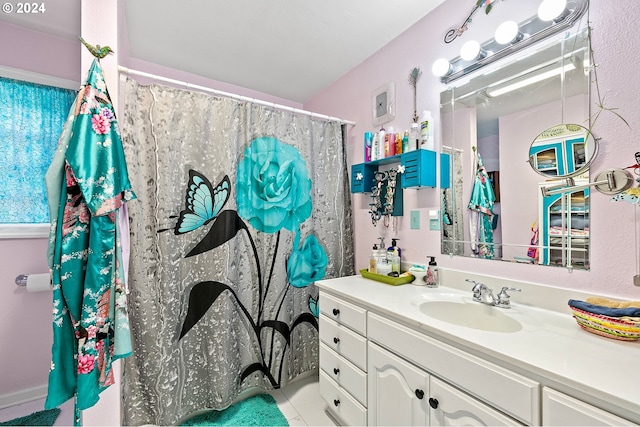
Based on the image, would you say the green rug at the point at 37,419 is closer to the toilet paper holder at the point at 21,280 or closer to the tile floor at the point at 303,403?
the toilet paper holder at the point at 21,280

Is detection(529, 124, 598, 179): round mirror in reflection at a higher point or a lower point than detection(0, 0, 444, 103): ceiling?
lower

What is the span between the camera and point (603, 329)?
0.83m

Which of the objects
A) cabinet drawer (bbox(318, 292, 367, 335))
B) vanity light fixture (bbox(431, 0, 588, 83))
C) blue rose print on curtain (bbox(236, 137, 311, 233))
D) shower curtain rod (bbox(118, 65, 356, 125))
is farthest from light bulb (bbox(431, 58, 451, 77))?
cabinet drawer (bbox(318, 292, 367, 335))

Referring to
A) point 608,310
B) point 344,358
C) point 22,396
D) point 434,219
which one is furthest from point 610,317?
point 22,396

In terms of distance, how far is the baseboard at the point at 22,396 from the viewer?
168cm

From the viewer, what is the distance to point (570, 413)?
64cm

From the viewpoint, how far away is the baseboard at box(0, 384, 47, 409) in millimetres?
1682

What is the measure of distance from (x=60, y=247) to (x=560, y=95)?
2.08m

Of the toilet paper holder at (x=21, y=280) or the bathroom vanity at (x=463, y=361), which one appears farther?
the toilet paper holder at (x=21, y=280)

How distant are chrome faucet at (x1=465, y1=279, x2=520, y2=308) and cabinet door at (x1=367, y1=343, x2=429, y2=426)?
46cm

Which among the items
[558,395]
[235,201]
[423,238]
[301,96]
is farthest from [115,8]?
[558,395]

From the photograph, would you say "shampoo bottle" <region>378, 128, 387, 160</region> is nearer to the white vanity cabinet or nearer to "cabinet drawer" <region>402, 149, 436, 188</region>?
"cabinet drawer" <region>402, 149, 436, 188</region>

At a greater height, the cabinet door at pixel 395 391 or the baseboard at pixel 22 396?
the cabinet door at pixel 395 391

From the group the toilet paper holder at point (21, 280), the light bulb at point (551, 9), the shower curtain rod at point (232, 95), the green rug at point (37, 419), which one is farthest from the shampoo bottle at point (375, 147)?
the green rug at point (37, 419)
